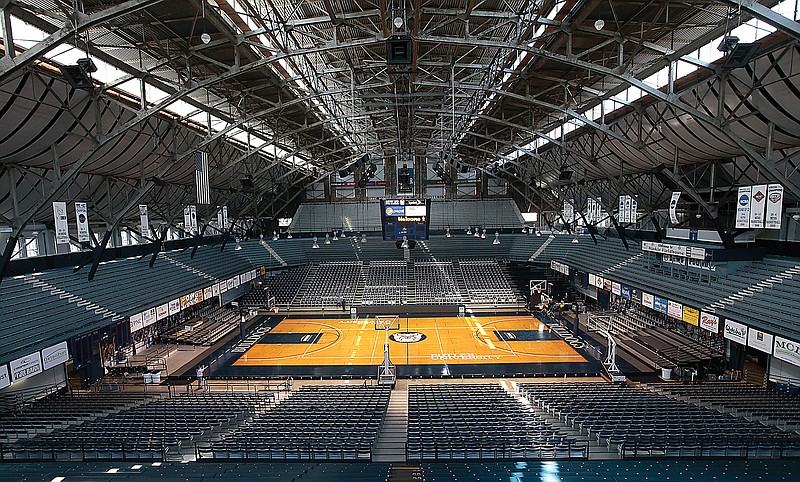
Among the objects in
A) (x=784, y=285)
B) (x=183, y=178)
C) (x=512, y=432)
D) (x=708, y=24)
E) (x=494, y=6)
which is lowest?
(x=512, y=432)

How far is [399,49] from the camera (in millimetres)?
9719

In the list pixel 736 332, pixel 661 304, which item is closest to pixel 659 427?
pixel 736 332

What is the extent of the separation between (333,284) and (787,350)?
30.8 metres

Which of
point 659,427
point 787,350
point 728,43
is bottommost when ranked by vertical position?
point 659,427

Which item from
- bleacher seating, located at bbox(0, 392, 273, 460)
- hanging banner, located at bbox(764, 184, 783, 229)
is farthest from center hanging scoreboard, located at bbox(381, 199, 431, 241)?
hanging banner, located at bbox(764, 184, 783, 229)

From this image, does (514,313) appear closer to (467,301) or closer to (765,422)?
(467,301)

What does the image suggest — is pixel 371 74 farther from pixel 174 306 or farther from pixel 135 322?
pixel 174 306

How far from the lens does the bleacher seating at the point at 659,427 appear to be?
9.95 m

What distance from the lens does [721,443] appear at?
32.7 feet

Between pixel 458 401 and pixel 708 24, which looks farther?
pixel 458 401

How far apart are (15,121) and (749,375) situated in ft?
100

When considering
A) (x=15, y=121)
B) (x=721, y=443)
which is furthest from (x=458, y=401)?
(x=15, y=121)

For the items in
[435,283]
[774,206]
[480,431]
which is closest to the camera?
[480,431]

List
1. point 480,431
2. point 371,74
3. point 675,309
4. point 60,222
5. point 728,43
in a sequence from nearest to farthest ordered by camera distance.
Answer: point 728,43
point 480,431
point 60,222
point 371,74
point 675,309
